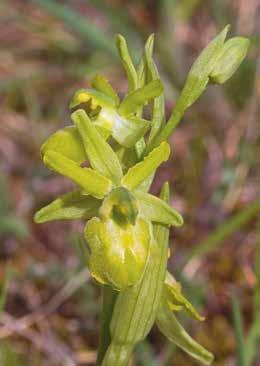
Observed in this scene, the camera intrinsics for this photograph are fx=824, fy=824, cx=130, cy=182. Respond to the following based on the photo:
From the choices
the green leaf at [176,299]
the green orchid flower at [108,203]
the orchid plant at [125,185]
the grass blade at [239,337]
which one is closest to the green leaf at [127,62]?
the orchid plant at [125,185]

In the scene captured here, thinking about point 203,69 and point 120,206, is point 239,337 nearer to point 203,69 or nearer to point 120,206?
point 120,206

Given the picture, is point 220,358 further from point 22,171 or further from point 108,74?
point 108,74

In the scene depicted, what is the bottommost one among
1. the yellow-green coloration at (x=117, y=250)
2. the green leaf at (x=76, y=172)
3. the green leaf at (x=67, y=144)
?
the yellow-green coloration at (x=117, y=250)

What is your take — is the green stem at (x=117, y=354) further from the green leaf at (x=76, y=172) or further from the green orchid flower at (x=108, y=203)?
the green leaf at (x=76, y=172)

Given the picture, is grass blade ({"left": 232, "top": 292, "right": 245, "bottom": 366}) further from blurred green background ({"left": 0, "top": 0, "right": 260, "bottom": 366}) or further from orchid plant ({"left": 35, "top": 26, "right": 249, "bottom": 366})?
orchid plant ({"left": 35, "top": 26, "right": 249, "bottom": 366})

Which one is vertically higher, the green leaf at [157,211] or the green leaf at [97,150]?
the green leaf at [97,150]

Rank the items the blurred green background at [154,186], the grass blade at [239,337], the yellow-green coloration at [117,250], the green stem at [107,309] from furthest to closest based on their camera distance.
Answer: the blurred green background at [154,186], the grass blade at [239,337], the green stem at [107,309], the yellow-green coloration at [117,250]

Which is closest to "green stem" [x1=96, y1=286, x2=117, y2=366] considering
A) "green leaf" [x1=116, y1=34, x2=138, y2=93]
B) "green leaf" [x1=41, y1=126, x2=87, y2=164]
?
"green leaf" [x1=41, y1=126, x2=87, y2=164]

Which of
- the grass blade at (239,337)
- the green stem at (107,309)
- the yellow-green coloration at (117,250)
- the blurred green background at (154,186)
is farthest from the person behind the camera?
the blurred green background at (154,186)
